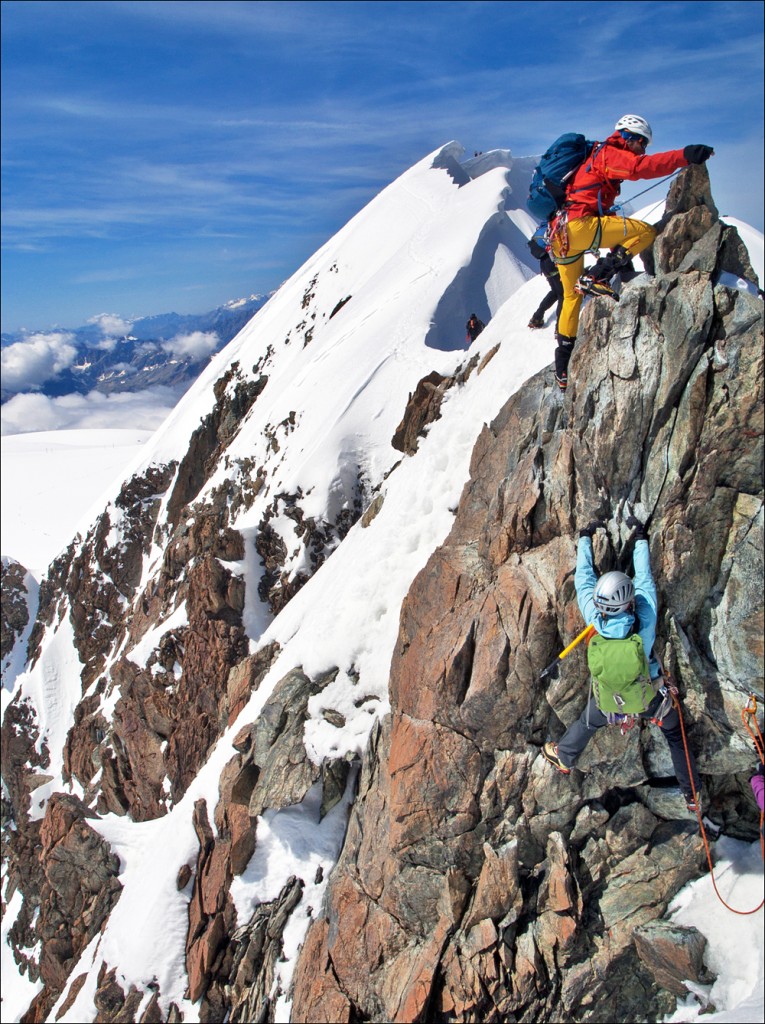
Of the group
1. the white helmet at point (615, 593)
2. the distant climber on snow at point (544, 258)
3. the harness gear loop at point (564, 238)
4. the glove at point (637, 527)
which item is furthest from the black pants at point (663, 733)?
the distant climber on snow at point (544, 258)

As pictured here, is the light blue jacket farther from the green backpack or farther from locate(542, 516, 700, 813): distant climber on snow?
the green backpack

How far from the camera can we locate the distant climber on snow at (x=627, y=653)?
6758mm

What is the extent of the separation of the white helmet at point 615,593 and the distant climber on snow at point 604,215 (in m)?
4.15

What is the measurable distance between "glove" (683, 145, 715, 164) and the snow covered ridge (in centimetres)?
557

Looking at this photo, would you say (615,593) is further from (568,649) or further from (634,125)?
(634,125)

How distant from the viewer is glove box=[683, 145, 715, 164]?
294 inches

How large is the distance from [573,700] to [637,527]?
101 inches

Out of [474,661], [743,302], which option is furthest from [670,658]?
[743,302]

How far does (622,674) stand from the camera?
22.1 ft

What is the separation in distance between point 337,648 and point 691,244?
10.0 m

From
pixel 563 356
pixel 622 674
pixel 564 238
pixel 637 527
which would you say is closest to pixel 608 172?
pixel 564 238

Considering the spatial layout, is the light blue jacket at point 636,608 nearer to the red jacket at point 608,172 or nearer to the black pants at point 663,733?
the black pants at point 663,733

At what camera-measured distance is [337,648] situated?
13531mm

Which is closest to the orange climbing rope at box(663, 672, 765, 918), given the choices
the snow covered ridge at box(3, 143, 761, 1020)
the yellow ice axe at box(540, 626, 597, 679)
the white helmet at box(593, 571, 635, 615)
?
the yellow ice axe at box(540, 626, 597, 679)
